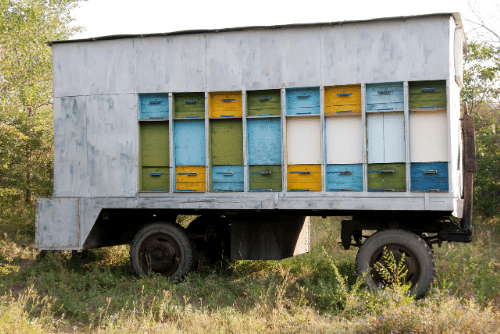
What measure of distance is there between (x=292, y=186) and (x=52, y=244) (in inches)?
171

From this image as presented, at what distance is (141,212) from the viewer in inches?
340

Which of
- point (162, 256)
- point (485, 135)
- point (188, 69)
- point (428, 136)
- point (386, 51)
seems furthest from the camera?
point (485, 135)

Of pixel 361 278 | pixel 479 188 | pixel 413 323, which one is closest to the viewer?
pixel 413 323

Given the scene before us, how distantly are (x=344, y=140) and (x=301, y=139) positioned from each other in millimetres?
668

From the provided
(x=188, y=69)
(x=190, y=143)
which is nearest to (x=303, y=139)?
(x=190, y=143)

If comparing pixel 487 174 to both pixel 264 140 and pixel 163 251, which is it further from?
pixel 163 251

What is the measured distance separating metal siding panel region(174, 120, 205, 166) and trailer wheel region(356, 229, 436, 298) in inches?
118

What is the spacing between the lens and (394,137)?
7160 millimetres

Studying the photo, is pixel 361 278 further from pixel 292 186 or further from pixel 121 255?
pixel 121 255

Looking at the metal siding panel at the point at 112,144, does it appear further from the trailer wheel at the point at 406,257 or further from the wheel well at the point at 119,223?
the trailer wheel at the point at 406,257

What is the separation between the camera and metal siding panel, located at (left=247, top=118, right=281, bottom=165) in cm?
763

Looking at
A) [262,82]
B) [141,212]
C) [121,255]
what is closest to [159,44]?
[262,82]

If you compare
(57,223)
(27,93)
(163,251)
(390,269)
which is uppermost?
(27,93)

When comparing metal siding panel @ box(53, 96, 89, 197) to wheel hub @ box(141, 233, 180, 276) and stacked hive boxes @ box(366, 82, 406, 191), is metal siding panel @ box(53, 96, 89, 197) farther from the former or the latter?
stacked hive boxes @ box(366, 82, 406, 191)
